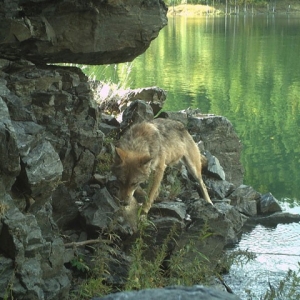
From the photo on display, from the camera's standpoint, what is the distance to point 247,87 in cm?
2792

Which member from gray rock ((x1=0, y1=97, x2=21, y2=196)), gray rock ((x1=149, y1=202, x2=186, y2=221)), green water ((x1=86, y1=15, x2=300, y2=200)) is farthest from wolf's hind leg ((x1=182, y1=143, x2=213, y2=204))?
green water ((x1=86, y1=15, x2=300, y2=200))

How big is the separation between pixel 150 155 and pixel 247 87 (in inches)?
800

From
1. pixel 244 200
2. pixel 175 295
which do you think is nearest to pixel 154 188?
pixel 244 200

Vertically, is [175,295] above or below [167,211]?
above

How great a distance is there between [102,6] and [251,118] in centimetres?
1540

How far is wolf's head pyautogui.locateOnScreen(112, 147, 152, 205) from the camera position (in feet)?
24.8

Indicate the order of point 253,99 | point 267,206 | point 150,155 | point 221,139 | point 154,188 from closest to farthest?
point 150,155 → point 154,188 → point 267,206 → point 221,139 → point 253,99

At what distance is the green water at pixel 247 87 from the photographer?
57.6 feet

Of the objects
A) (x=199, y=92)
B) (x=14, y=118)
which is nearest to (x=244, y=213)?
(x=14, y=118)

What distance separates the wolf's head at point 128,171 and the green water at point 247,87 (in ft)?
26.1

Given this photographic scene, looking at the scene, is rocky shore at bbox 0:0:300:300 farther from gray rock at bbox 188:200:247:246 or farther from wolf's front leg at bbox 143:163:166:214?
wolf's front leg at bbox 143:163:166:214

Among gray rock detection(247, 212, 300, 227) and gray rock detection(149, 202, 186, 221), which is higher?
gray rock detection(149, 202, 186, 221)

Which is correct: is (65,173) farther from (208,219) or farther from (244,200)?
(244,200)

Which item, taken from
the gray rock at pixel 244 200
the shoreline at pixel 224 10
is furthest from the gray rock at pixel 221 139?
the shoreline at pixel 224 10
